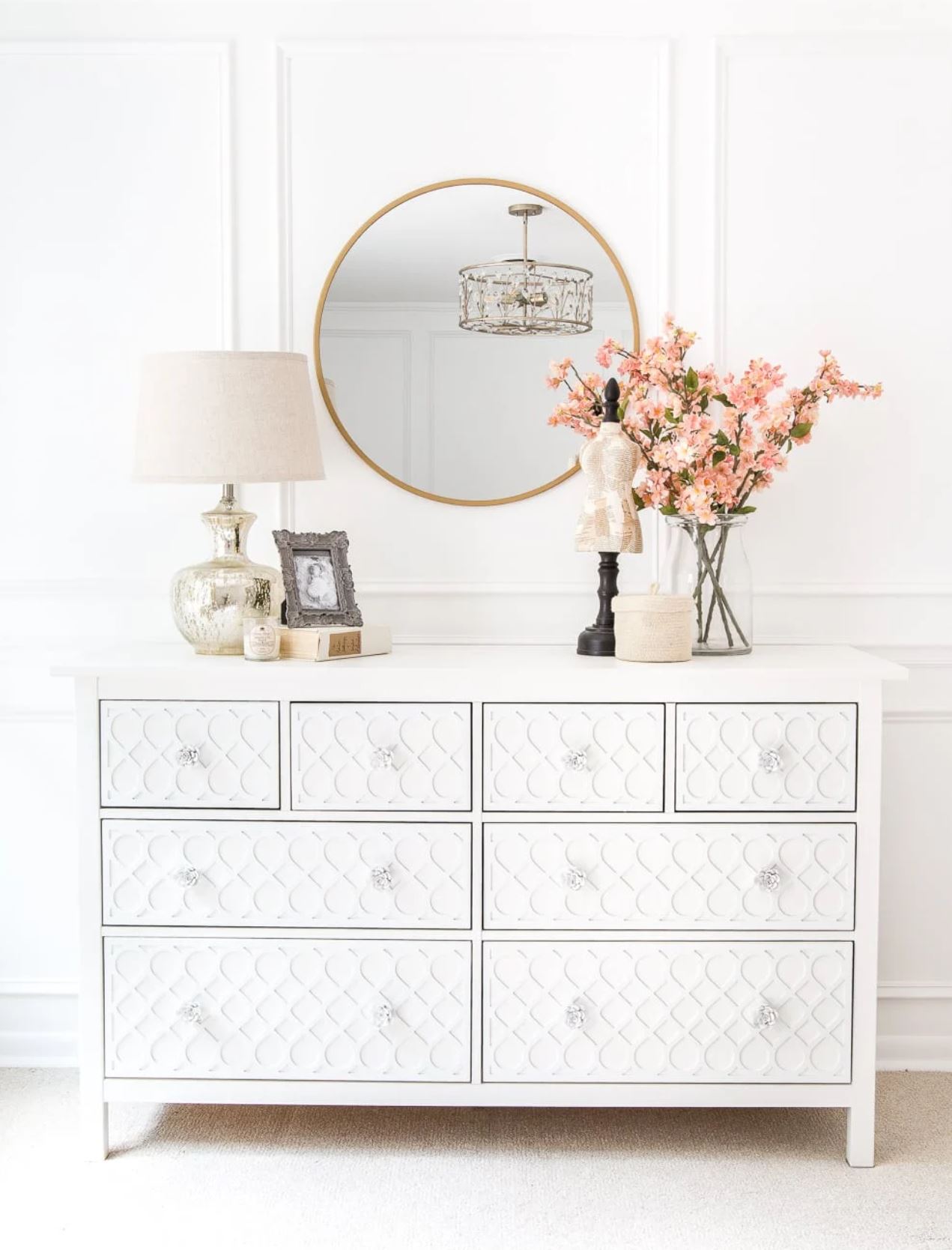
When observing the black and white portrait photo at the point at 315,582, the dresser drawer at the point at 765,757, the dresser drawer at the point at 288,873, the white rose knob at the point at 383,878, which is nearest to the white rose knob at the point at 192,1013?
the dresser drawer at the point at 288,873

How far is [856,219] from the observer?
2504 millimetres

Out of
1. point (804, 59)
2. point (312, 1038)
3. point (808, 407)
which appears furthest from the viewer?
point (804, 59)

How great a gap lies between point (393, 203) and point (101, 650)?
3.82 feet

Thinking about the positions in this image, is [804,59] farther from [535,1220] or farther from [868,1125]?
[535,1220]

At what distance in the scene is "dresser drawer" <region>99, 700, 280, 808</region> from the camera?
6.93 feet

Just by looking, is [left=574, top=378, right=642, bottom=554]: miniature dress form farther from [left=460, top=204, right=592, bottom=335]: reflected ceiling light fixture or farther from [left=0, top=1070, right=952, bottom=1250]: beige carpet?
[left=0, top=1070, right=952, bottom=1250]: beige carpet

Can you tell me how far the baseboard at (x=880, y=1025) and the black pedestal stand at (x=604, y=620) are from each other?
1084 mm

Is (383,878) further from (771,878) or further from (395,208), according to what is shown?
(395,208)

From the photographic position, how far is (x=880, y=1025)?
2.63 metres

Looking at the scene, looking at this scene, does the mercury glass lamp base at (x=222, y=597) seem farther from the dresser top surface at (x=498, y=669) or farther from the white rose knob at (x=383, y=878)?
the white rose knob at (x=383, y=878)

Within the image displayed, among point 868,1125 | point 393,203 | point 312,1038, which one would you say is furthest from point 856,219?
point 312,1038

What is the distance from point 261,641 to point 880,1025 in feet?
5.52

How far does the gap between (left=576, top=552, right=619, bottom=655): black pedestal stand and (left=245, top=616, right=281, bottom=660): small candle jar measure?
63 centimetres

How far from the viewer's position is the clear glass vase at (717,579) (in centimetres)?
234
